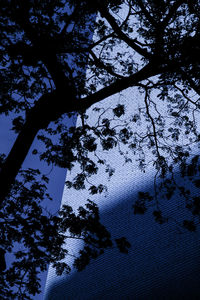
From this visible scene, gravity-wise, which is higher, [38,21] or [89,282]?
[38,21]

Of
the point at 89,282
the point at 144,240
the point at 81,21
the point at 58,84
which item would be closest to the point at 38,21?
the point at 81,21

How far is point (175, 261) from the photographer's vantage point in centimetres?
745

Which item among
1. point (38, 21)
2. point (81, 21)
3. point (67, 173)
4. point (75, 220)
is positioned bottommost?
point (75, 220)

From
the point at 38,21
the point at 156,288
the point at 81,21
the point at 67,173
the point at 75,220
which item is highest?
the point at 67,173

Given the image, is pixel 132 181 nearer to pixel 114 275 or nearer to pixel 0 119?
pixel 114 275

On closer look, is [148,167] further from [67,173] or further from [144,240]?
[67,173]

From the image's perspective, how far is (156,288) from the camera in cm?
761

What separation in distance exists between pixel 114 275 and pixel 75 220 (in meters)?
4.77

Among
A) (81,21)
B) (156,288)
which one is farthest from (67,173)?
(81,21)

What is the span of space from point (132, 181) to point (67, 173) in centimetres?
382

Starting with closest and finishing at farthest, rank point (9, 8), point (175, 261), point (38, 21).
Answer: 1. point (9, 8)
2. point (38, 21)
3. point (175, 261)

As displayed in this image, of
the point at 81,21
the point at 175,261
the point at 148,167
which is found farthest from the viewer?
the point at 148,167

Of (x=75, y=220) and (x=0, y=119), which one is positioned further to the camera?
(x=0, y=119)

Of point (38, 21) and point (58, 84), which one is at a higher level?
point (38, 21)
